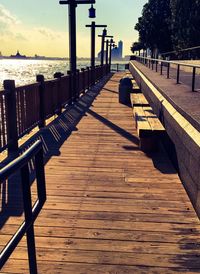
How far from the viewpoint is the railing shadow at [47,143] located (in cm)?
434

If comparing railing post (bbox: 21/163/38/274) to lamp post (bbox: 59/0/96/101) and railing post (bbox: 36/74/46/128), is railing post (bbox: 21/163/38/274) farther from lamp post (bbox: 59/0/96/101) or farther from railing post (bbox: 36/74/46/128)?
lamp post (bbox: 59/0/96/101)

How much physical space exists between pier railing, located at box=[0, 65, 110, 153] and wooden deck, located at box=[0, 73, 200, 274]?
0.89 m

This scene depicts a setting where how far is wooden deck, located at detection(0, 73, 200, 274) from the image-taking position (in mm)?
3234

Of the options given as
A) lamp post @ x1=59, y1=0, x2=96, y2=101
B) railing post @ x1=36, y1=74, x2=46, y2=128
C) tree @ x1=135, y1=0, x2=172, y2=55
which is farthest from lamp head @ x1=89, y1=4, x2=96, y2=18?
tree @ x1=135, y1=0, x2=172, y2=55

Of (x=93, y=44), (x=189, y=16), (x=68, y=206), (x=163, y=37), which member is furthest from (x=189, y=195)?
(x=163, y=37)

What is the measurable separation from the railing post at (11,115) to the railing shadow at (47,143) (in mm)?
253

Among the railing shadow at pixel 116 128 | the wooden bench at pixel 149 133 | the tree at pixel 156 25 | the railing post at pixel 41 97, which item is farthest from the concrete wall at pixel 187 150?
the tree at pixel 156 25

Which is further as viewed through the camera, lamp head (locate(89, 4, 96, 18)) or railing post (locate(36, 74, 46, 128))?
lamp head (locate(89, 4, 96, 18))

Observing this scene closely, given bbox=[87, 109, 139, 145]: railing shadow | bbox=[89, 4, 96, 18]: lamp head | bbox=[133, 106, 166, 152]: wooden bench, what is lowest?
bbox=[87, 109, 139, 145]: railing shadow

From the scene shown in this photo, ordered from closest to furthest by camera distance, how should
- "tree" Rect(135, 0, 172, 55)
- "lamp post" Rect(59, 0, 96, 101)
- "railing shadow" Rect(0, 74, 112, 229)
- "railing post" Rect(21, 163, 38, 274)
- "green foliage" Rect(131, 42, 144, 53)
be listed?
1. "railing post" Rect(21, 163, 38, 274)
2. "railing shadow" Rect(0, 74, 112, 229)
3. "lamp post" Rect(59, 0, 96, 101)
4. "tree" Rect(135, 0, 172, 55)
5. "green foliage" Rect(131, 42, 144, 53)

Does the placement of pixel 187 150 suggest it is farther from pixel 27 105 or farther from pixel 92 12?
pixel 92 12

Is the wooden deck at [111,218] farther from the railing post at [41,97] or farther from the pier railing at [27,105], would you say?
the railing post at [41,97]

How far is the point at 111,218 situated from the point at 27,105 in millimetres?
4385

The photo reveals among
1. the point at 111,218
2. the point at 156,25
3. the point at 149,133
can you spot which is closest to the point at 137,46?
the point at 156,25
